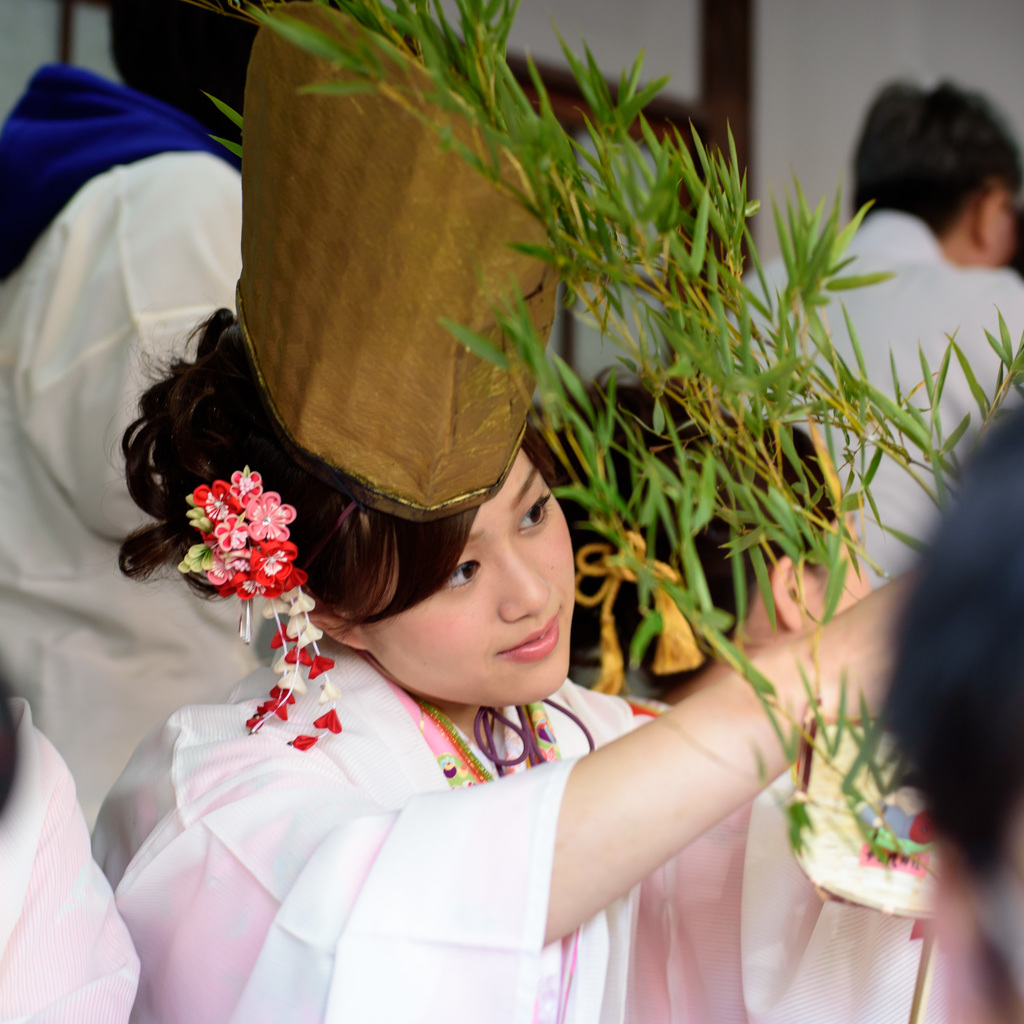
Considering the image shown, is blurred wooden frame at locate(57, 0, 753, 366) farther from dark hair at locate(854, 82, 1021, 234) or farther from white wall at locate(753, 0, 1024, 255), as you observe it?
dark hair at locate(854, 82, 1021, 234)

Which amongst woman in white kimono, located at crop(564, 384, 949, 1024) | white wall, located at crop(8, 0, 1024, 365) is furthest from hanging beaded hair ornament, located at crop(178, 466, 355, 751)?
white wall, located at crop(8, 0, 1024, 365)

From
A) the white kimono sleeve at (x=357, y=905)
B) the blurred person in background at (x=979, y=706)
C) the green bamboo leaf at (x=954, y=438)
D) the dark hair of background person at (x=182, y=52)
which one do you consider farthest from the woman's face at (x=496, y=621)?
the dark hair of background person at (x=182, y=52)

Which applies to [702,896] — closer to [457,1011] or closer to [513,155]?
[457,1011]

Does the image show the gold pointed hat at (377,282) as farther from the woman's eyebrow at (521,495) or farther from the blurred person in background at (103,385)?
the blurred person in background at (103,385)

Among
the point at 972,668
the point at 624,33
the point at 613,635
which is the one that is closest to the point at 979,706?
the point at 972,668

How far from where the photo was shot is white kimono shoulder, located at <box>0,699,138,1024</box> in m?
0.68

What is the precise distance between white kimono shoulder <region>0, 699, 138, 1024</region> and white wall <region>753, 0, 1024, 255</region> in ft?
8.91

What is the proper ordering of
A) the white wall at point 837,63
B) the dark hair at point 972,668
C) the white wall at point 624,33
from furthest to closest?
the white wall at point 837,63 < the white wall at point 624,33 < the dark hair at point 972,668

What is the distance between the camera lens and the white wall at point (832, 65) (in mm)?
3123

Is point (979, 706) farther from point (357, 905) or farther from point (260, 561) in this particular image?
point (260, 561)

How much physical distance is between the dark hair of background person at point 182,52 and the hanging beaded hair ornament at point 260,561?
56cm

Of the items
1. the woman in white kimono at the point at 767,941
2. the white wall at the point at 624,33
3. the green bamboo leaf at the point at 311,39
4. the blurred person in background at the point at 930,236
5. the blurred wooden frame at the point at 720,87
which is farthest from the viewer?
the blurred wooden frame at the point at 720,87

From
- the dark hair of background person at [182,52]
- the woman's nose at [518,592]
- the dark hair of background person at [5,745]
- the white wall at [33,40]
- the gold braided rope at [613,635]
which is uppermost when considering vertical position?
the dark hair of background person at [182,52]

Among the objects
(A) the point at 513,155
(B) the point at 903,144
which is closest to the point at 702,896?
(A) the point at 513,155
